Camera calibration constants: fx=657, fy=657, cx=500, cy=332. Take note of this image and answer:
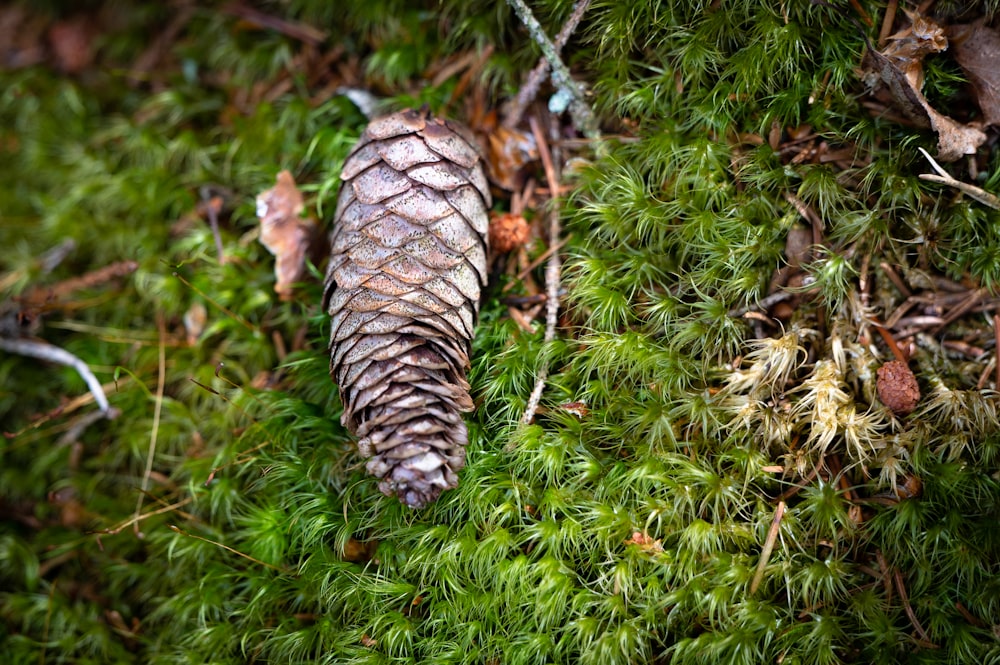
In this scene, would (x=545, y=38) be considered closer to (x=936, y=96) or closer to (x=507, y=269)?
(x=507, y=269)

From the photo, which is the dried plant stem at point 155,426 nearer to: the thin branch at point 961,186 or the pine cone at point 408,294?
the pine cone at point 408,294

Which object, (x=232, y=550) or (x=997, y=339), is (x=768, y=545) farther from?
(x=232, y=550)

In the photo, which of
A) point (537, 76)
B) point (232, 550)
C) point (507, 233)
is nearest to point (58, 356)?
point (232, 550)

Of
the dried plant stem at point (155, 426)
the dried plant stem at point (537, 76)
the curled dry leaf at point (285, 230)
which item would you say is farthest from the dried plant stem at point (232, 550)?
the dried plant stem at point (537, 76)

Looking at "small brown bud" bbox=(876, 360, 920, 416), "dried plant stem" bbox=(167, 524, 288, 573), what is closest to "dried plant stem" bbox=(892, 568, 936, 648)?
"small brown bud" bbox=(876, 360, 920, 416)

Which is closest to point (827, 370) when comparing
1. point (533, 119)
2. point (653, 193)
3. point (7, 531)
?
point (653, 193)

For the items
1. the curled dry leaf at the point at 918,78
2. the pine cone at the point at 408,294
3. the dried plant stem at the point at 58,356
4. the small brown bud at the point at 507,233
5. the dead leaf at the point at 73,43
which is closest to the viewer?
the pine cone at the point at 408,294
